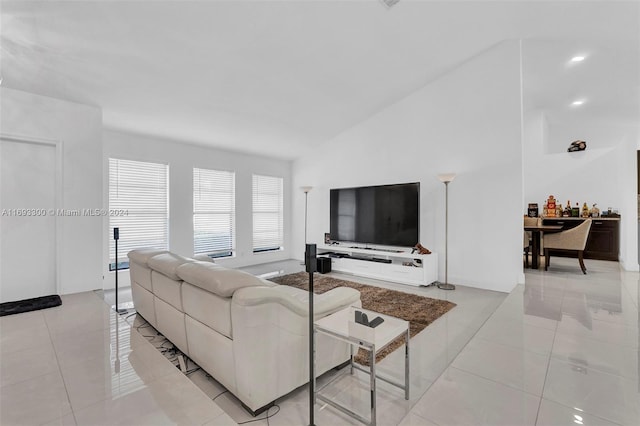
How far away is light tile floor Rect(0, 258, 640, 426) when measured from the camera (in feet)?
5.50

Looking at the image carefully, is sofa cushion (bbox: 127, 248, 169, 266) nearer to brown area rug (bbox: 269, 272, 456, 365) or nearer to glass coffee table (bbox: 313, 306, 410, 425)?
glass coffee table (bbox: 313, 306, 410, 425)

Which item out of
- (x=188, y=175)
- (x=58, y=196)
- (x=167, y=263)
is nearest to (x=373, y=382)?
(x=167, y=263)

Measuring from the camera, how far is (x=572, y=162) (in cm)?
691

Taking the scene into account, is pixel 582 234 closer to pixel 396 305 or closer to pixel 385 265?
pixel 385 265

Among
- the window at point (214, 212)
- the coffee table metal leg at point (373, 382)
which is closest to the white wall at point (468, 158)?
the window at point (214, 212)

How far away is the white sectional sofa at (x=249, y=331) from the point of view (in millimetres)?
1702

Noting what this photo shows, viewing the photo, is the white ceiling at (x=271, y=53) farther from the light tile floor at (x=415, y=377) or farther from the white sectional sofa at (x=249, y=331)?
the light tile floor at (x=415, y=377)

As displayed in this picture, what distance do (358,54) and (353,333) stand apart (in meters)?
3.65

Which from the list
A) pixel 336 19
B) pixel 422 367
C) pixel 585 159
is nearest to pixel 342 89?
pixel 336 19

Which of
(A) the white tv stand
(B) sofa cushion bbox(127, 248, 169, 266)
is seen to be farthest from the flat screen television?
(B) sofa cushion bbox(127, 248, 169, 266)

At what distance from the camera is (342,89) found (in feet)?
15.7

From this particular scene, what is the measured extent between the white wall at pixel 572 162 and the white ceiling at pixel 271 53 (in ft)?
4.91

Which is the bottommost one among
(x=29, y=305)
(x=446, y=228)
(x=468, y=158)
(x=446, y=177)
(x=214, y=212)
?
(x=29, y=305)

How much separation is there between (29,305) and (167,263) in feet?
7.94
